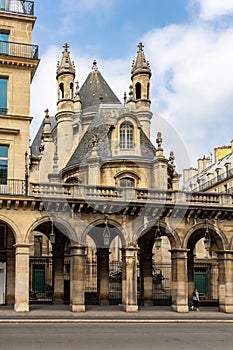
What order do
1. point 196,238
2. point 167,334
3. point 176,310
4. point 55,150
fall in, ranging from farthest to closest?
point 55,150 → point 196,238 → point 176,310 → point 167,334

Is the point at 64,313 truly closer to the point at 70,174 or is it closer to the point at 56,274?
the point at 56,274

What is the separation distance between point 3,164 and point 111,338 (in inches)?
602

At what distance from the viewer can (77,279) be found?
28.8 meters

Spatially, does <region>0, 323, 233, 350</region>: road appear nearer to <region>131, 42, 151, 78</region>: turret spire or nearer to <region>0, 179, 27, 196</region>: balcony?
<region>0, 179, 27, 196</region>: balcony

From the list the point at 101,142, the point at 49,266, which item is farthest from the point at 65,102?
the point at 49,266

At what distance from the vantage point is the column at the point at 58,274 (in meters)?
33.1

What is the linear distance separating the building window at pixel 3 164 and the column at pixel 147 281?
9.82m

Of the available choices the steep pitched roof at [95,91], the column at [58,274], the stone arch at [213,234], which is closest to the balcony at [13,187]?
the column at [58,274]

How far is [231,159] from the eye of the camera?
202ft

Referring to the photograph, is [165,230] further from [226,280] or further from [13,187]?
[13,187]

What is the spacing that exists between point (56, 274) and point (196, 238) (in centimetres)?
878

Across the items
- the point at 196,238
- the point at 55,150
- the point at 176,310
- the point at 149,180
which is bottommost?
the point at 176,310

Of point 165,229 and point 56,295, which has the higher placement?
point 165,229

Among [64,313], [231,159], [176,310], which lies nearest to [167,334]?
[64,313]
